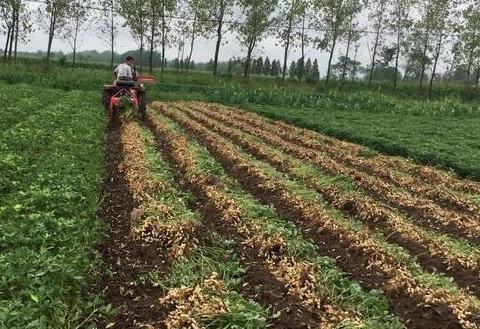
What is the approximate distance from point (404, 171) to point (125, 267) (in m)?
7.38

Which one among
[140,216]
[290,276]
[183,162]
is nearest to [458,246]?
[290,276]

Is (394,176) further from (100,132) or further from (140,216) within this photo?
(100,132)

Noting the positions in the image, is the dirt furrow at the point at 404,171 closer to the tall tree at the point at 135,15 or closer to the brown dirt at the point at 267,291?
the brown dirt at the point at 267,291

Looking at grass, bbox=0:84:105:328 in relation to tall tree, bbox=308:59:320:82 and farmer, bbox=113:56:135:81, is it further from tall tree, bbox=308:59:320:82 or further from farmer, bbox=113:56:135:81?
tall tree, bbox=308:59:320:82

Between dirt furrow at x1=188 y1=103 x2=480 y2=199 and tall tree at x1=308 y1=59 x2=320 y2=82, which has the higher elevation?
tall tree at x1=308 y1=59 x2=320 y2=82

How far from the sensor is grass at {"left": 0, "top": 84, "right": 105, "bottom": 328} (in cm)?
411

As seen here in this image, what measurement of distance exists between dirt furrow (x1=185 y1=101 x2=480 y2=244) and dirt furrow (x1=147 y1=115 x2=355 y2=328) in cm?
261

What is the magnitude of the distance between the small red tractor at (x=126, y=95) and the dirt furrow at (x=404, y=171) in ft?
13.2

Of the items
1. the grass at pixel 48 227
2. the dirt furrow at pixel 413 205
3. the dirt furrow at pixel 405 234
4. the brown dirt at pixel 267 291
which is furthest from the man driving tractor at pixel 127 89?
the brown dirt at pixel 267 291

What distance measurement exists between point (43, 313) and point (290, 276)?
220 centimetres

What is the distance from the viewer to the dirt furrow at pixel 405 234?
18.4ft

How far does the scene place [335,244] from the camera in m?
6.22

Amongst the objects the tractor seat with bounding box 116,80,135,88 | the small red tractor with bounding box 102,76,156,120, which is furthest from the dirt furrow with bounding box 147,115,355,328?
the tractor seat with bounding box 116,80,135,88

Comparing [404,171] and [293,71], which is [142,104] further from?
[293,71]
